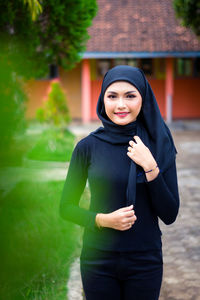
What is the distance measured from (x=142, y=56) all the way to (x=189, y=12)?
494 cm

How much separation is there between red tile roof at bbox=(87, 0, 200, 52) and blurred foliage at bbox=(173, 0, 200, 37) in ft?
14.5

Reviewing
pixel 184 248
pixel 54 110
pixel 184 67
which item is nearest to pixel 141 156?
pixel 184 248

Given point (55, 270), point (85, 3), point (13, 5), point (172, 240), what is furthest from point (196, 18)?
point (55, 270)

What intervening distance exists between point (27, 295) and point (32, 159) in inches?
272

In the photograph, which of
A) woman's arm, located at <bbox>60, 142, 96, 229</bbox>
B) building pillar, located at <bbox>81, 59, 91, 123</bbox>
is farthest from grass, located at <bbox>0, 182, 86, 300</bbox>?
building pillar, located at <bbox>81, 59, 91, 123</bbox>

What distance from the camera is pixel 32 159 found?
10.2 metres

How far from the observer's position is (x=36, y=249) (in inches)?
171

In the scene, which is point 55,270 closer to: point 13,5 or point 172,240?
Answer: point 172,240

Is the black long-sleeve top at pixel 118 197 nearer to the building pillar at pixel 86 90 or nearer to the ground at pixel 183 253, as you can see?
the ground at pixel 183 253

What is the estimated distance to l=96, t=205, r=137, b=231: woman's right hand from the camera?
2.00 metres

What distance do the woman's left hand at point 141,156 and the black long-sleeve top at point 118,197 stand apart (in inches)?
2.5

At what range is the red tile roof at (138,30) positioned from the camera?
1696 cm

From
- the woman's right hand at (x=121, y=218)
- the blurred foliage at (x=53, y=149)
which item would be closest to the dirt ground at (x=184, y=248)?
the woman's right hand at (x=121, y=218)

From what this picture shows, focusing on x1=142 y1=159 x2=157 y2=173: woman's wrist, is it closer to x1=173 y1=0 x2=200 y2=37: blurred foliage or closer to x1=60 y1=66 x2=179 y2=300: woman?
x1=60 y1=66 x2=179 y2=300: woman
